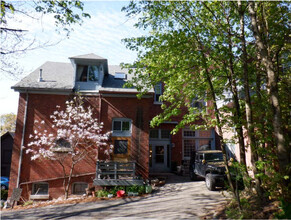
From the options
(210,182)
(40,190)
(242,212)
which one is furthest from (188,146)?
(242,212)

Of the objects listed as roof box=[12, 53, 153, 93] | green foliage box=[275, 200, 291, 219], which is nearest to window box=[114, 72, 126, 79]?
roof box=[12, 53, 153, 93]

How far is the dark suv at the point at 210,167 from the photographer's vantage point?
34.9 feet

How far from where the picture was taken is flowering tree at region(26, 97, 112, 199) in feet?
41.6

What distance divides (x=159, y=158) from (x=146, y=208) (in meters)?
9.32

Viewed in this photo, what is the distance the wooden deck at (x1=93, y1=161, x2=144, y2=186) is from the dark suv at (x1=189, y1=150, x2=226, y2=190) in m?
3.64

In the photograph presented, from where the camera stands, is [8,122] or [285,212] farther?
[8,122]

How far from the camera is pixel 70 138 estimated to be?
41.1 ft

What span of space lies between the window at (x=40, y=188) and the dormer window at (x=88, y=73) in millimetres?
7288

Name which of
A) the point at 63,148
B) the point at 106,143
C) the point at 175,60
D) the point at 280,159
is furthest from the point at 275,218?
the point at 63,148

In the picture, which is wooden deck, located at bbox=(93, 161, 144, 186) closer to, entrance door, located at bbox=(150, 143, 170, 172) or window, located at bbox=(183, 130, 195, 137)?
entrance door, located at bbox=(150, 143, 170, 172)

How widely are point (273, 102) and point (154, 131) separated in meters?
13.2

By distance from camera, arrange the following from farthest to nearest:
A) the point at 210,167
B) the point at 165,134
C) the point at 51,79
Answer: the point at 165,134 < the point at 51,79 < the point at 210,167

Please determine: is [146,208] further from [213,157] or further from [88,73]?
[88,73]

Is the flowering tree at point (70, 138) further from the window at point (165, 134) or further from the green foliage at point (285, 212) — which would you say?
the green foliage at point (285, 212)
